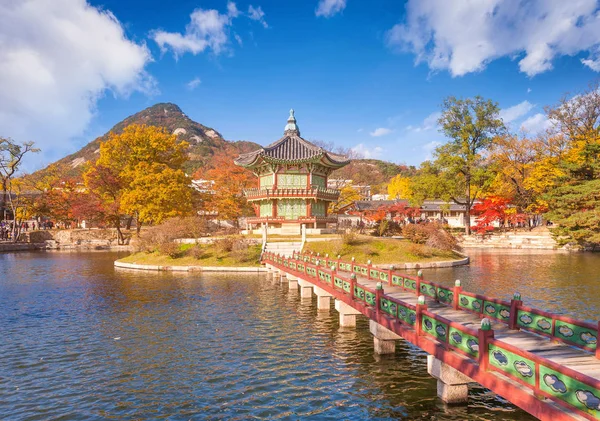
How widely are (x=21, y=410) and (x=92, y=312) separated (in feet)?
35.5

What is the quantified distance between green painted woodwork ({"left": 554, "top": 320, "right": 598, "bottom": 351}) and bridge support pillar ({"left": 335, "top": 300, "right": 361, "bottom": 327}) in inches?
318

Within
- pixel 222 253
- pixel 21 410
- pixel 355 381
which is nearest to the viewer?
pixel 21 410

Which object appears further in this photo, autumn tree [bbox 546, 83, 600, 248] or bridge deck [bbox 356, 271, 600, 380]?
autumn tree [bbox 546, 83, 600, 248]

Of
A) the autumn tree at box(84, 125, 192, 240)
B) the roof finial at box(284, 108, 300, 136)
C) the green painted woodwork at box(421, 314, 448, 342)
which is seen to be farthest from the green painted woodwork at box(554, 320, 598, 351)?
the autumn tree at box(84, 125, 192, 240)

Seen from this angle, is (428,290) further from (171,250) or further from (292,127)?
(292,127)

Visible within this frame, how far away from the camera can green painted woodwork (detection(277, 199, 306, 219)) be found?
46625mm

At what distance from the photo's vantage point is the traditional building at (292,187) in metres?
45.9

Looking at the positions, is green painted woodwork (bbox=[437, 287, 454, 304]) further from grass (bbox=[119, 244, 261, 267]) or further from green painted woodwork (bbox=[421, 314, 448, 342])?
grass (bbox=[119, 244, 261, 267])

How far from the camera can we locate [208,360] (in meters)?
13.2

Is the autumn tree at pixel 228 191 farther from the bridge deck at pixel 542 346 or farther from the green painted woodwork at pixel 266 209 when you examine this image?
the bridge deck at pixel 542 346

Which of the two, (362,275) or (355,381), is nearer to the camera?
(355,381)

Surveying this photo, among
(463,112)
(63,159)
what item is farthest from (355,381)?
(63,159)

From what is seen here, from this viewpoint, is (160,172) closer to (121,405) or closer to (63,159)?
(121,405)

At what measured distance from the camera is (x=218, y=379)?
11.7 m
